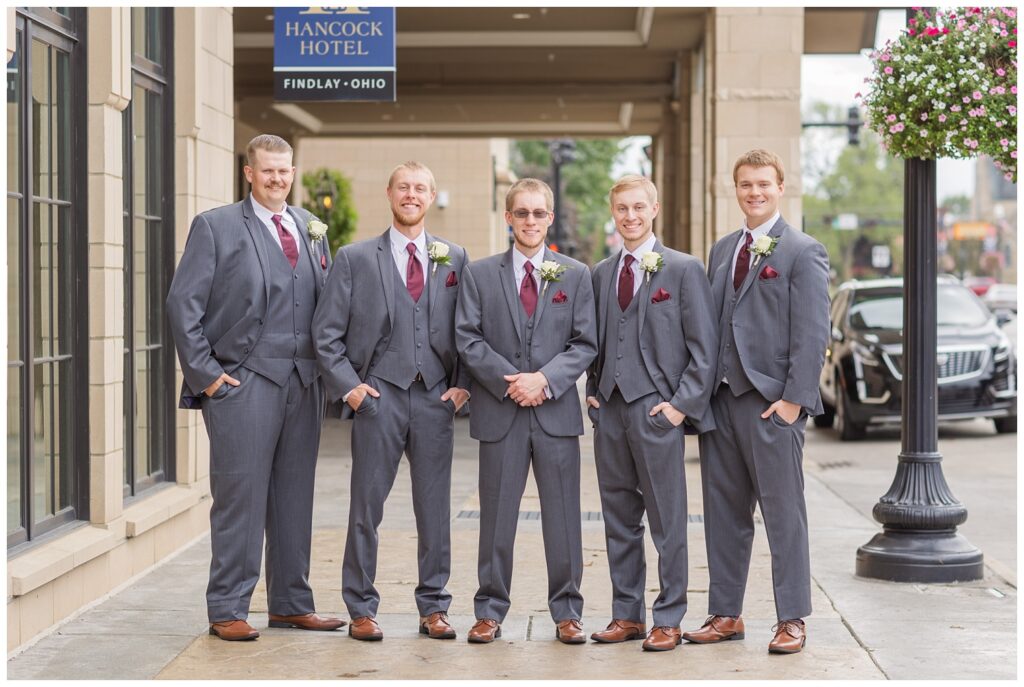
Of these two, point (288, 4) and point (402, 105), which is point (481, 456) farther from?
point (402, 105)

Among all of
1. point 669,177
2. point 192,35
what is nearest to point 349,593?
point 192,35

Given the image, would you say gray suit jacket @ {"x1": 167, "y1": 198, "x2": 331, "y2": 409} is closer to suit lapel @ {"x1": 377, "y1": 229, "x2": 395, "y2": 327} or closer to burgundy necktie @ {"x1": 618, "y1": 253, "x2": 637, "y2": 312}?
suit lapel @ {"x1": 377, "y1": 229, "x2": 395, "y2": 327}

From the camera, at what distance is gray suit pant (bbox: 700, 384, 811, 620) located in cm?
605

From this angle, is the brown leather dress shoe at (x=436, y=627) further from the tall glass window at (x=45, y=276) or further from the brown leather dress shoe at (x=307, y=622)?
the tall glass window at (x=45, y=276)

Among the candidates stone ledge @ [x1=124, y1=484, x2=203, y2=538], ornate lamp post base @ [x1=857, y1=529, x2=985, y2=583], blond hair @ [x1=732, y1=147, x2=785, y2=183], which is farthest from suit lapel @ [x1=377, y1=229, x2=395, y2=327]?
ornate lamp post base @ [x1=857, y1=529, x2=985, y2=583]

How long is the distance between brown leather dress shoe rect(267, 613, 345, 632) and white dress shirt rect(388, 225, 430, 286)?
1522 mm

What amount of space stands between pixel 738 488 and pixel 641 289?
3.09 ft

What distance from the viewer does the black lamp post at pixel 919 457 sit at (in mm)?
A: 7750

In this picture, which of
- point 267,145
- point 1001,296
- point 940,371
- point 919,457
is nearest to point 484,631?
point 267,145

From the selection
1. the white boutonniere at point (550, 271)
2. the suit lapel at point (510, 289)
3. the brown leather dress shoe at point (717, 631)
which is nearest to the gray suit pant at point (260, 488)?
the suit lapel at point (510, 289)

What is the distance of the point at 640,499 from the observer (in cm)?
627

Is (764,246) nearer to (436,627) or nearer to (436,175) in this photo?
(436,627)

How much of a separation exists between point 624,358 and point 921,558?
253cm

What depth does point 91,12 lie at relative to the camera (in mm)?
7230
